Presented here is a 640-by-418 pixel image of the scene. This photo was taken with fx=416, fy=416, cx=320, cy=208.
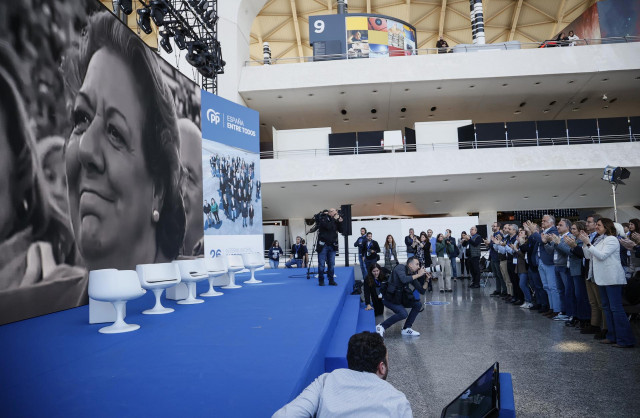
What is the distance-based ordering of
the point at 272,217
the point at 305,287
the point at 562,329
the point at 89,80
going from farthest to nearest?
the point at 272,217 < the point at 305,287 < the point at 89,80 < the point at 562,329

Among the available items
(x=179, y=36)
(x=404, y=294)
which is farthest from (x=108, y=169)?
(x=404, y=294)

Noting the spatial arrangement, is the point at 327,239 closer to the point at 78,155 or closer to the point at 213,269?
the point at 213,269

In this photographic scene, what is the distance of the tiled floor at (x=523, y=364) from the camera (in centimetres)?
339

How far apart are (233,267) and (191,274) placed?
223 cm

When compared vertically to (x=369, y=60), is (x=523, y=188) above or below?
below

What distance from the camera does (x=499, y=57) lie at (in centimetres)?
1659

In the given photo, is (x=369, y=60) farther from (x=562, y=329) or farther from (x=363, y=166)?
(x=562, y=329)

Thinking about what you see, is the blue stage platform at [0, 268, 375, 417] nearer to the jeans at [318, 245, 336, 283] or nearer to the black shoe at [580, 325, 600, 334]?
the jeans at [318, 245, 336, 283]

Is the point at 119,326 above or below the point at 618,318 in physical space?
above

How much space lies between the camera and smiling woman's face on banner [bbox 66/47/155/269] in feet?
20.8

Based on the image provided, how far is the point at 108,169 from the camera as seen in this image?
6988 millimetres

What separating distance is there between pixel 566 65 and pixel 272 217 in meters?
14.3

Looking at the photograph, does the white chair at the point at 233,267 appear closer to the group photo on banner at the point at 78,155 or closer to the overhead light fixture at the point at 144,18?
the group photo on banner at the point at 78,155

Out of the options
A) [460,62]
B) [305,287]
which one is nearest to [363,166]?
[460,62]
